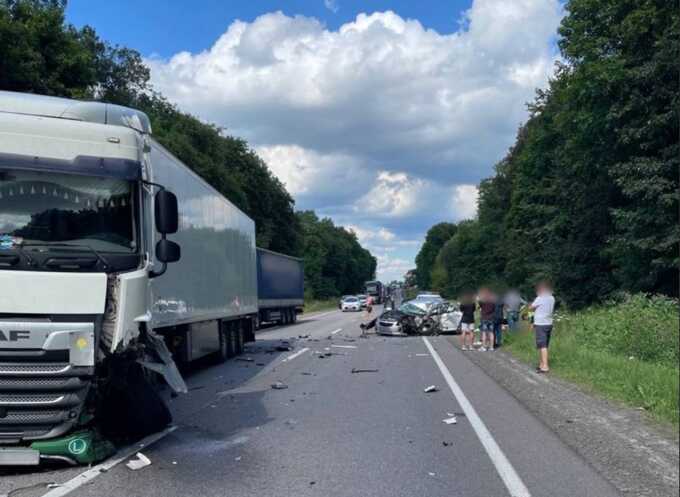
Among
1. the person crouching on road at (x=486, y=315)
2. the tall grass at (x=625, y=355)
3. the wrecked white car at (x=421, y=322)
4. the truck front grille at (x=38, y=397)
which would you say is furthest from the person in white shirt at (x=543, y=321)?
the wrecked white car at (x=421, y=322)

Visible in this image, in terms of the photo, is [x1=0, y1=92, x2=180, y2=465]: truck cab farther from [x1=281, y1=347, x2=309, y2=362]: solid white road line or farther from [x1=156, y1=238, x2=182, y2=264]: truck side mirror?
[x1=281, y1=347, x2=309, y2=362]: solid white road line

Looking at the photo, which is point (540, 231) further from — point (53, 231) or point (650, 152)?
point (53, 231)

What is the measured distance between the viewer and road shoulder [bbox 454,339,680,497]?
577 cm

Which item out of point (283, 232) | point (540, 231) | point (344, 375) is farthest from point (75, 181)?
point (283, 232)

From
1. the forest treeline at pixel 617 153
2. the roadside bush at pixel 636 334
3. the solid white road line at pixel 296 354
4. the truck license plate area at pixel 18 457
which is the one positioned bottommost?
the solid white road line at pixel 296 354

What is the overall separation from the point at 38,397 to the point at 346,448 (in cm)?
303

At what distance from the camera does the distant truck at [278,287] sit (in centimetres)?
3169

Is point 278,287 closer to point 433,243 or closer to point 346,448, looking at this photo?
point 346,448

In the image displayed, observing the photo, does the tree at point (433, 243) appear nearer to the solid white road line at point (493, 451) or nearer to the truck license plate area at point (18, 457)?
the solid white road line at point (493, 451)

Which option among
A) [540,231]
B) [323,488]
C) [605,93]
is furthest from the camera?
[540,231]

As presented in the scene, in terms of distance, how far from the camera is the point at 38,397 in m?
6.12

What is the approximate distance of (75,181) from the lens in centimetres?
670

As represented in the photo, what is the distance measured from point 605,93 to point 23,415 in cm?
2396

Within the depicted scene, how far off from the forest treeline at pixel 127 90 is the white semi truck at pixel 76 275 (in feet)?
66.6
